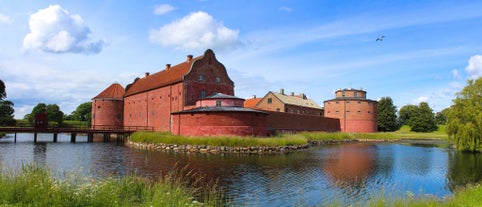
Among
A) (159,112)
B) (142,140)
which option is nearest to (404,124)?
(159,112)

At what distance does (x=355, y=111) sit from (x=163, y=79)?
3119 centimetres

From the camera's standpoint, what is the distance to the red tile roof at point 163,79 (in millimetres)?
40656

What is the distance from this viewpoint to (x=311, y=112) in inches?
2532

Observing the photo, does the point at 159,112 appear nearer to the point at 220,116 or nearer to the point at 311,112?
the point at 220,116

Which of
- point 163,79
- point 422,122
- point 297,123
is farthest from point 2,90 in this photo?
point 422,122

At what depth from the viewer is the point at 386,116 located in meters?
71.5

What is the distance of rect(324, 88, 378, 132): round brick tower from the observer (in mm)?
57375

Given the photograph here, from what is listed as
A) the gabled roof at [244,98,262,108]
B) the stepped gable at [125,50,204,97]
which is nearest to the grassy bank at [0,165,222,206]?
the stepped gable at [125,50,204,97]

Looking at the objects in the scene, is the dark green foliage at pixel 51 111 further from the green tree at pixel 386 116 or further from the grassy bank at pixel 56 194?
the grassy bank at pixel 56 194

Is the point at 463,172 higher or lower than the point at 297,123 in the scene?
lower

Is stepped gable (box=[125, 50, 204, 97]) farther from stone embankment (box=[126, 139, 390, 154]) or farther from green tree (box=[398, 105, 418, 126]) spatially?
green tree (box=[398, 105, 418, 126])

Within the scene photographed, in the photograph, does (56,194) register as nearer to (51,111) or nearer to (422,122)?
(422,122)

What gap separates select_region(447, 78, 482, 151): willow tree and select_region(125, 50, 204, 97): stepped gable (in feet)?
83.5

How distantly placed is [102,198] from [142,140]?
25281 mm
